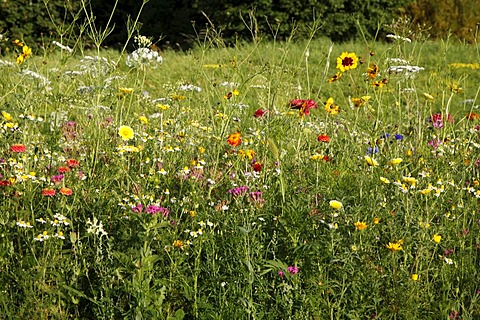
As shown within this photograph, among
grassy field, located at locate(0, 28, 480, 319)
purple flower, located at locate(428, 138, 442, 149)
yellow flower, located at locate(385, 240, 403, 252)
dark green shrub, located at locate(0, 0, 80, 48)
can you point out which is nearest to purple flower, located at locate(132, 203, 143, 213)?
grassy field, located at locate(0, 28, 480, 319)

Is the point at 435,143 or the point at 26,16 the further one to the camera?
the point at 26,16

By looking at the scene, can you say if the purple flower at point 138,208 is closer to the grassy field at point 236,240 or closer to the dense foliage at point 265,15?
the grassy field at point 236,240

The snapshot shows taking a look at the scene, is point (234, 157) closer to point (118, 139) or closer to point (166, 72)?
point (118, 139)

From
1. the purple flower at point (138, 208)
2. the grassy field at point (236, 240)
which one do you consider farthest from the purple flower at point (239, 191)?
the purple flower at point (138, 208)

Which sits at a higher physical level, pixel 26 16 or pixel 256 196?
pixel 256 196

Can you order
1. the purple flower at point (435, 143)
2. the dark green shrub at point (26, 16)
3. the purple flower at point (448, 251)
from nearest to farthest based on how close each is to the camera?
1. the purple flower at point (448, 251)
2. the purple flower at point (435, 143)
3. the dark green shrub at point (26, 16)

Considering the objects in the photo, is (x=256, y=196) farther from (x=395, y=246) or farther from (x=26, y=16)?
(x=26, y=16)

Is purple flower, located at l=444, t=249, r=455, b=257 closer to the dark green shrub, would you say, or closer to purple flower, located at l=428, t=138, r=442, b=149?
purple flower, located at l=428, t=138, r=442, b=149

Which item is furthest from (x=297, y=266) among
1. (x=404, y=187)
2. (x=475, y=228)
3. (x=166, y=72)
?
(x=166, y=72)

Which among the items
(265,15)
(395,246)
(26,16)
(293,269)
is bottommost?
(26,16)

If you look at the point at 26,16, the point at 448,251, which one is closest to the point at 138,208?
the point at 448,251

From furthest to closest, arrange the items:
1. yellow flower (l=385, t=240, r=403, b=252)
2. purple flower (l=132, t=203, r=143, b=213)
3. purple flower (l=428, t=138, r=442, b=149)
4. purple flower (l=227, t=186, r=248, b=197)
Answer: purple flower (l=428, t=138, r=442, b=149) < purple flower (l=227, t=186, r=248, b=197) < purple flower (l=132, t=203, r=143, b=213) < yellow flower (l=385, t=240, r=403, b=252)

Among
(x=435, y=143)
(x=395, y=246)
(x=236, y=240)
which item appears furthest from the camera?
(x=435, y=143)

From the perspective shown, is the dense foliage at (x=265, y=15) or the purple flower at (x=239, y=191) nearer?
the purple flower at (x=239, y=191)
